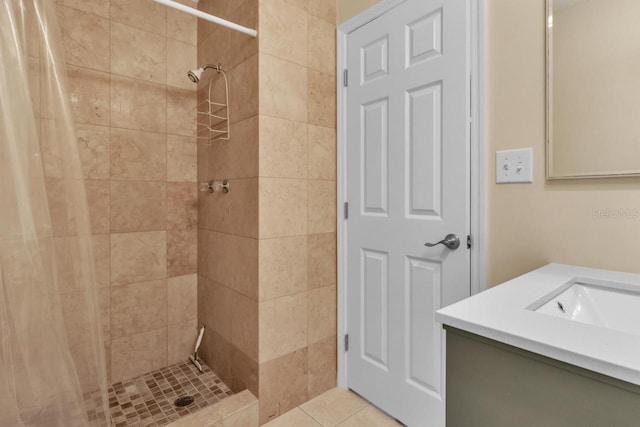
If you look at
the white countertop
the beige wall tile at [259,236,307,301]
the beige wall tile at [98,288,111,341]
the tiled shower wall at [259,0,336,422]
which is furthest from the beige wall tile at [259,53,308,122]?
the beige wall tile at [98,288,111,341]

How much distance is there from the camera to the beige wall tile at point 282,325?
158cm

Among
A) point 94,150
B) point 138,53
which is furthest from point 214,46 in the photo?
point 94,150

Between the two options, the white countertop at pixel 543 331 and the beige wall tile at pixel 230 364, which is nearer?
the white countertop at pixel 543 331

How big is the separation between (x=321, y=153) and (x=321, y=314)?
0.88m

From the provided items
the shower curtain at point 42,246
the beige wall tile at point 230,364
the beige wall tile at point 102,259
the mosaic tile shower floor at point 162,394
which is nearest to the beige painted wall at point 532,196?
the beige wall tile at point 230,364

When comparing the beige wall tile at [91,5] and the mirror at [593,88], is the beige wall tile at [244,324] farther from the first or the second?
the beige wall tile at [91,5]

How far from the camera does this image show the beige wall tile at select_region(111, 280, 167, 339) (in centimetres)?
192

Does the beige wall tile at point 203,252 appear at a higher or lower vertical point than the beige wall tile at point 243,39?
lower

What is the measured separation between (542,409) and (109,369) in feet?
7.00

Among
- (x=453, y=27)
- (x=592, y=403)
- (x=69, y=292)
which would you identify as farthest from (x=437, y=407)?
(x=453, y=27)

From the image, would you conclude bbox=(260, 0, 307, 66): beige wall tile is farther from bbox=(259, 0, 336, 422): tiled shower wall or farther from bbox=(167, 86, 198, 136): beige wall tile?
bbox=(167, 86, 198, 136): beige wall tile

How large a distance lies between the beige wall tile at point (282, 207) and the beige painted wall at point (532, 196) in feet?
2.83

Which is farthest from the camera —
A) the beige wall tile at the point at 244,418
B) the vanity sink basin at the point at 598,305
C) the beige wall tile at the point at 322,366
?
the beige wall tile at the point at 322,366

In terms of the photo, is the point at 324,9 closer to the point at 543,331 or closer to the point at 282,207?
the point at 282,207
